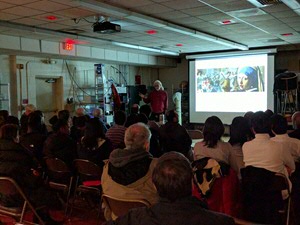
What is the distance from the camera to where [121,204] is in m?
2.30

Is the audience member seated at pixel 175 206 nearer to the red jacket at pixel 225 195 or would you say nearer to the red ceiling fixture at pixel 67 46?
the red jacket at pixel 225 195

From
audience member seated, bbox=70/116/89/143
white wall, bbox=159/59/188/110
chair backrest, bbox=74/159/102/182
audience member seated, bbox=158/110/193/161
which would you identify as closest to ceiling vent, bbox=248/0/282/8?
audience member seated, bbox=158/110/193/161

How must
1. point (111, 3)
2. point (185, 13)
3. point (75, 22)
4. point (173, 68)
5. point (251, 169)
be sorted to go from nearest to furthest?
point (251, 169), point (111, 3), point (185, 13), point (75, 22), point (173, 68)

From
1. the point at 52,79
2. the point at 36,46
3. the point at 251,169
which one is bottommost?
the point at 251,169

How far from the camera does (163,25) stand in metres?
6.23

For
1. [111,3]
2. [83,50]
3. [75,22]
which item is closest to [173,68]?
[83,50]

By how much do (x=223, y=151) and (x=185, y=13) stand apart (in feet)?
11.4

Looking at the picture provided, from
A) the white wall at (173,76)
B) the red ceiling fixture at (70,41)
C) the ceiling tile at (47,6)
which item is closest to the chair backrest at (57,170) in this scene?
the ceiling tile at (47,6)

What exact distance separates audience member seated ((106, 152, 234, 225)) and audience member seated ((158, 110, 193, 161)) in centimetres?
280

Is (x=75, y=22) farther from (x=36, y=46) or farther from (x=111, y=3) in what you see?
(x=36, y=46)

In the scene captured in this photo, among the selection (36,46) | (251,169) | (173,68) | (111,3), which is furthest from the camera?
(173,68)

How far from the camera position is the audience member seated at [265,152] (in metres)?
2.76

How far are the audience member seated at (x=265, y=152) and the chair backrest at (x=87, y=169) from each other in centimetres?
146

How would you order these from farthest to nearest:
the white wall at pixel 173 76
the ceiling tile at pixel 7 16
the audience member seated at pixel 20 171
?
1. the white wall at pixel 173 76
2. the ceiling tile at pixel 7 16
3. the audience member seated at pixel 20 171
